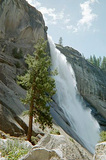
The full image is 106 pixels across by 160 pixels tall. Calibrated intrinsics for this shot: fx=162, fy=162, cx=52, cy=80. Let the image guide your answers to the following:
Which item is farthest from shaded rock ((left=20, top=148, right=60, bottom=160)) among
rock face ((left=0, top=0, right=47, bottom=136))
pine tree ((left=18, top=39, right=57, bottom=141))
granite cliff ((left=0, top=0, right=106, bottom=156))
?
rock face ((left=0, top=0, right=47, bottom=136))

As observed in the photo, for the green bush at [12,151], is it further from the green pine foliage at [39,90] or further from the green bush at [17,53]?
the green bush at [17,53]

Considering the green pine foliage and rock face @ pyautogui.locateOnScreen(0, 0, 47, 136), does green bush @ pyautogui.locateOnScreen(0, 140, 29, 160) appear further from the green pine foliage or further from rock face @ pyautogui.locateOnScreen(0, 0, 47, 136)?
rock face @ pyautogui.locateOnScreen(0, 0, 47, 136)

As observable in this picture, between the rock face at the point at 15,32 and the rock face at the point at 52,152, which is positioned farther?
the rock face at the point at 15,32

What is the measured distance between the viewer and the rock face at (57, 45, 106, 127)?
2026 inches

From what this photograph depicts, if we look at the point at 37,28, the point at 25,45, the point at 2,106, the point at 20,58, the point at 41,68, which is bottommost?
the point at 2,106

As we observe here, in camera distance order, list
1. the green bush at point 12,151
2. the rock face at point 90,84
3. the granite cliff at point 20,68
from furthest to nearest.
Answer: the rock face at point 90,84 → the granite cliff at point 20,68 → the green bush at point 12,151

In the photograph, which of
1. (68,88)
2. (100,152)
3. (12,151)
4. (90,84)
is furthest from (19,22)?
(100,152)

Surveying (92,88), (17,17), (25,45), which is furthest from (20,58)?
(92,88)

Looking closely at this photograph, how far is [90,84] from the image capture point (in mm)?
Answer: 55031

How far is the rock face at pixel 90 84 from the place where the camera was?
51.5m

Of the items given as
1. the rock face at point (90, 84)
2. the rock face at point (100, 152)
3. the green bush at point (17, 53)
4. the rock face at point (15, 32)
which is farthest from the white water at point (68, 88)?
the rock face at point (100, 152)

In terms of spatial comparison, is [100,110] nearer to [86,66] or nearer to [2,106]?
[86,66]

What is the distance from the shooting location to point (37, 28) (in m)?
39.7

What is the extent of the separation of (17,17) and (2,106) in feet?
89.9
